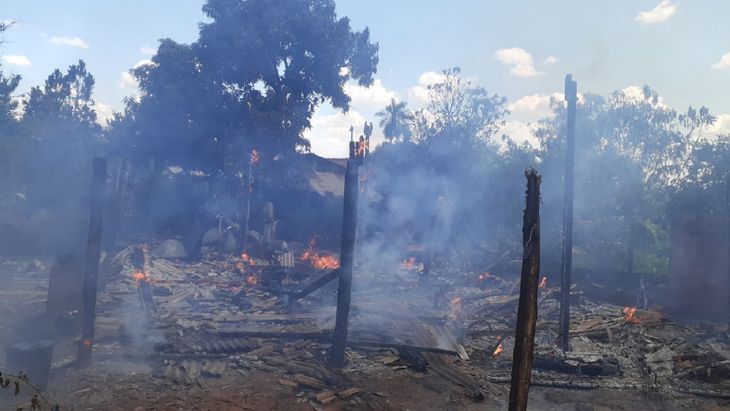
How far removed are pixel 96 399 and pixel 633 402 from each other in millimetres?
9605

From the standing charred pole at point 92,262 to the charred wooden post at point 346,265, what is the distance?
4703 mm

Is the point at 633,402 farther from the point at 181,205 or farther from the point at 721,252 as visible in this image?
the point at 181,205

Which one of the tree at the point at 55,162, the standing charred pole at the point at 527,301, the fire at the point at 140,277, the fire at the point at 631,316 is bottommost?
the fire at the point at 140,277

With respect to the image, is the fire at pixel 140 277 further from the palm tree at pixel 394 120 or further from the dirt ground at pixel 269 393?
the palm tree at pixel 394 120

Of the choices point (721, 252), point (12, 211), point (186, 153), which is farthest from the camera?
point (186, 153)

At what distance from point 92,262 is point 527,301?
8049mm

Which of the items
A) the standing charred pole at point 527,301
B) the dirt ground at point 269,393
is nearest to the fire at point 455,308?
the dirt ground at point 269,393

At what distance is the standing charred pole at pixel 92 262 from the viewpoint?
8.64 metres

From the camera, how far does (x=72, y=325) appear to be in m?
10.5

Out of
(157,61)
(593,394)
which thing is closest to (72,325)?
(593,394)

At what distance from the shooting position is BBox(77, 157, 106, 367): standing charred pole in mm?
8641

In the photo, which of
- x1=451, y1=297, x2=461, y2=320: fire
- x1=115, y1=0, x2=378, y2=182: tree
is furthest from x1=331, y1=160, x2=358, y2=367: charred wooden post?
x1=115, y1=0, x2=378, y2=182: tree

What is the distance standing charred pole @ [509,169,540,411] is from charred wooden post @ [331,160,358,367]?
5.60 meters

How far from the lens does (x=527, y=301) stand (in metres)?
4.30
